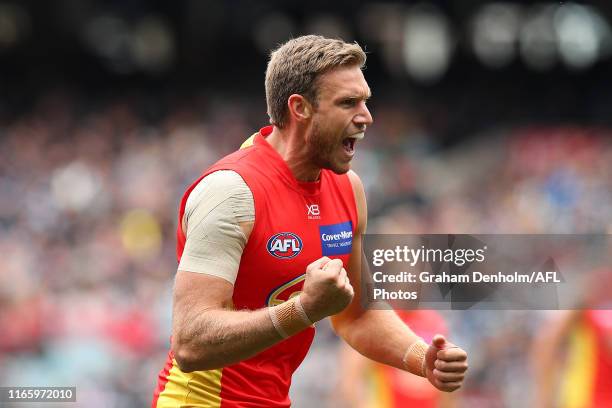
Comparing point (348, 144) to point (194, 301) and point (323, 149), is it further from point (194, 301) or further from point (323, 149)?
point (194, 301)

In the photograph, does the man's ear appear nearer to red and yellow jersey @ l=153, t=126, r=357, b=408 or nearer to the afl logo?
red and yellow jersey @ l=153, t=126, r=357, b=408

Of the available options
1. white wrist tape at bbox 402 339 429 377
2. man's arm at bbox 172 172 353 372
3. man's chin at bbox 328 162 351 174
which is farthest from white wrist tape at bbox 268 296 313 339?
white wrist tape at bbox 402 339 429 377

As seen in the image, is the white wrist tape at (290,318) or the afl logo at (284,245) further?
the afl logo at (284,245)

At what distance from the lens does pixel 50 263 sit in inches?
468

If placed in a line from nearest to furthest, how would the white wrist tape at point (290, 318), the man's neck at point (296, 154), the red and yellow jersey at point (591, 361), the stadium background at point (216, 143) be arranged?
the white wrist tape at point (290, 318) → the man's neck at point (296, 154) → the red and yellow jersey at point (591, 361) → the stadium background at point (216, 143)

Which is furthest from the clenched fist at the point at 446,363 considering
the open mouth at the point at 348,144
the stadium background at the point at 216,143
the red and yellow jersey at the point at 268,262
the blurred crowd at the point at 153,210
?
the blurred crowd at the point at 153,210

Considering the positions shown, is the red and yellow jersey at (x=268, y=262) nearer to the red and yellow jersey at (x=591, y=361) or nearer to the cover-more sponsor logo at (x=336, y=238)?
the cover-more sponsor logo at (x=336, y=238)

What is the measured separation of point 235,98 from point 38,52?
3.87 m

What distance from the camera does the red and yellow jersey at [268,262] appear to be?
4074 millimetres

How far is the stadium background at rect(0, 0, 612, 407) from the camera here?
31.8 ft

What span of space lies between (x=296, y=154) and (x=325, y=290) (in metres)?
0.87

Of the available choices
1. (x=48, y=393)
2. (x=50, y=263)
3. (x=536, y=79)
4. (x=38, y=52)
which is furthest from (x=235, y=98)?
(x=48, y=393)

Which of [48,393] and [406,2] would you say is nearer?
[48,393]

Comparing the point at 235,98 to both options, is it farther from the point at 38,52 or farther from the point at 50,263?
the point at 50,263
